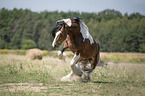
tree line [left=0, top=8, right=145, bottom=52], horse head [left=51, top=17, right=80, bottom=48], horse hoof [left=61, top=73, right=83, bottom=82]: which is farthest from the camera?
tree line [left=0, top=8, right=145, bottom=52]

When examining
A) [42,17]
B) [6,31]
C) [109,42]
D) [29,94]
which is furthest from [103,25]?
[42,17]

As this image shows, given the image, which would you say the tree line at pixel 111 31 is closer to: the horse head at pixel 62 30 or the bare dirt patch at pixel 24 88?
the horse head at pixel 62 30

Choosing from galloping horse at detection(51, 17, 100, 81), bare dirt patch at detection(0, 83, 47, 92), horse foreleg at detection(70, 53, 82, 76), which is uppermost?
galloping horse at detection(51, 17, 100, 81)

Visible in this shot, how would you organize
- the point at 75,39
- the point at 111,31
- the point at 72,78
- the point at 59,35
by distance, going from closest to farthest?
the point at 59,35 → the point at 75,39 → the point at 72,78 → the point at 111,31

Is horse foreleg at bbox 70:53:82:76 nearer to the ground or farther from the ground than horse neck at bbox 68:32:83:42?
nearer to the ground

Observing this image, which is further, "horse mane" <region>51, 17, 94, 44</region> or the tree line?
the tree line

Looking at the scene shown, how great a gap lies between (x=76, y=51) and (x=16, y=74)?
9.50 ft

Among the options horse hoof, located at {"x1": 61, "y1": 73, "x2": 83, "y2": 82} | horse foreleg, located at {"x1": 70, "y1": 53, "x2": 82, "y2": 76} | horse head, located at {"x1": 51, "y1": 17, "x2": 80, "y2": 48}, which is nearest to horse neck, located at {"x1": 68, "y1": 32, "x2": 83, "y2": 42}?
horse head, located at {"x1": 51, "y1": 17, "x2": 80, "y2": 48}

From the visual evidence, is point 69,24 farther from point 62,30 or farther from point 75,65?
point 75,65

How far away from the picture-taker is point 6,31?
51.3 ft

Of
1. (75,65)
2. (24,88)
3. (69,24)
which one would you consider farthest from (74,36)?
(24,88)

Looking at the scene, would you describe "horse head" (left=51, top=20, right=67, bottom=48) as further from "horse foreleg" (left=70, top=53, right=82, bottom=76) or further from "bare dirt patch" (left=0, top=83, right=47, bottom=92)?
"bare dirt patch" (left=0, top=83, right=47, bottom=92)

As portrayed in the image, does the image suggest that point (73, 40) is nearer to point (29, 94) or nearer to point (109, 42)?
point (29, 94)

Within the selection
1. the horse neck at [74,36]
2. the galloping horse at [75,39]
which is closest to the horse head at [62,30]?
the galloping horse at [75,39]
